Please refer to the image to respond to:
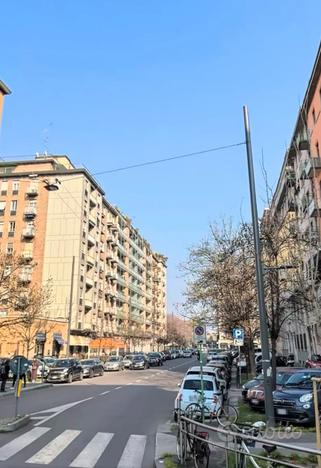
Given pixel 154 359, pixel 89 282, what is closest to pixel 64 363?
pixel 154 359

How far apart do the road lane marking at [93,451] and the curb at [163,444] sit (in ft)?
3.88

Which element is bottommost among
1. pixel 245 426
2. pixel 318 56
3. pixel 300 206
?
pixel 245 426

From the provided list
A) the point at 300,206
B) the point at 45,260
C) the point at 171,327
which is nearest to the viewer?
the point at 300,206

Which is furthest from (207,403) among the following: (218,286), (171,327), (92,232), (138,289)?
(171,327)

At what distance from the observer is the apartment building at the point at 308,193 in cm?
1917

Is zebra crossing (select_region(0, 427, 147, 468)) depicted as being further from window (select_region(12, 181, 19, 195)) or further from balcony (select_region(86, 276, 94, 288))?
window (select_region(12, 181, 19, 195))

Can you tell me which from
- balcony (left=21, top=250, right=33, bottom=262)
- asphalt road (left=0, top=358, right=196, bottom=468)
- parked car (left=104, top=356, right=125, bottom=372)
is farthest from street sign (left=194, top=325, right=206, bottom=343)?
balcony (left=21, top=250, right=33, bottom=262)

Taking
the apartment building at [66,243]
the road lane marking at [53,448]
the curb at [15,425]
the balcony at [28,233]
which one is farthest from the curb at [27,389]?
the balcony at [28,233]

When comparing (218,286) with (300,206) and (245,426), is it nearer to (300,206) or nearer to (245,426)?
(300,206)

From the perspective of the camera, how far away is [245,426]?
7.94 metres

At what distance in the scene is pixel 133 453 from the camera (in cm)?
995

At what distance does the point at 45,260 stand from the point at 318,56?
47073 mm

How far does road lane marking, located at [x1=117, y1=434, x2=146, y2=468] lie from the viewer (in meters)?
8.96

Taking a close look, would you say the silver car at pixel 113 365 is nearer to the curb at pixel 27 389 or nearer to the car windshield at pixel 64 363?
the car windshield at pixel 64 363
